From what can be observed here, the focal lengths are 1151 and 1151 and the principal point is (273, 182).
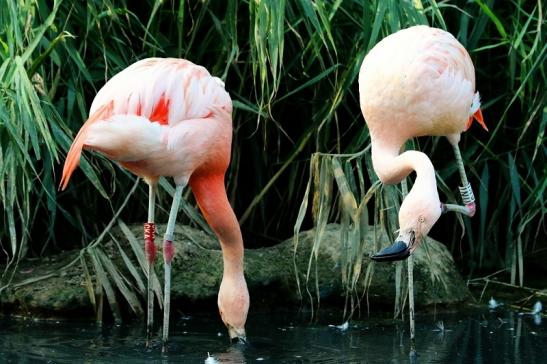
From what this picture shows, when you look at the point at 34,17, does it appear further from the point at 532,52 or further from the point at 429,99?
the point at 532,52

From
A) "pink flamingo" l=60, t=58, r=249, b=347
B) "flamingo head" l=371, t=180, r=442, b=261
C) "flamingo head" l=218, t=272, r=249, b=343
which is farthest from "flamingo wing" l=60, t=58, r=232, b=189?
"flamingo head" l=371, t=180, r=442, b=261

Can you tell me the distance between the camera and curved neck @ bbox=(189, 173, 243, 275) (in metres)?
5.26

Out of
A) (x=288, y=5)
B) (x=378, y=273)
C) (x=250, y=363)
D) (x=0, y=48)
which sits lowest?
(x=250, y=363)

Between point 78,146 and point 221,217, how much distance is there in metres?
0.83

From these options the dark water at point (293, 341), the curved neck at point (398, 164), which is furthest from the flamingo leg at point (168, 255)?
the curved neck at point (398, 164)

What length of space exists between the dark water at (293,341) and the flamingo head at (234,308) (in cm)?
7

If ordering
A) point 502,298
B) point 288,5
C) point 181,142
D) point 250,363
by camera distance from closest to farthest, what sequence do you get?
point 250,363, point 181,142, point 288,5, point 502,298

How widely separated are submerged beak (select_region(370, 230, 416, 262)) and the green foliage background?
79 centimetres

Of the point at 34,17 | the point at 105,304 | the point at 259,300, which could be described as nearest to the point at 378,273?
the point at 259,300

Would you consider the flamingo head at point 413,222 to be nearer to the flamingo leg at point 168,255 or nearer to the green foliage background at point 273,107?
the green foliage background at point 273,107

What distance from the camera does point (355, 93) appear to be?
635 centimetres

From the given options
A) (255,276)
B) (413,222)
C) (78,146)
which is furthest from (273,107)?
(413,222)

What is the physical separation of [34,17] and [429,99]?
6.39 feet

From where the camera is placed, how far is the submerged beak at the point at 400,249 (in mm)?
4527
